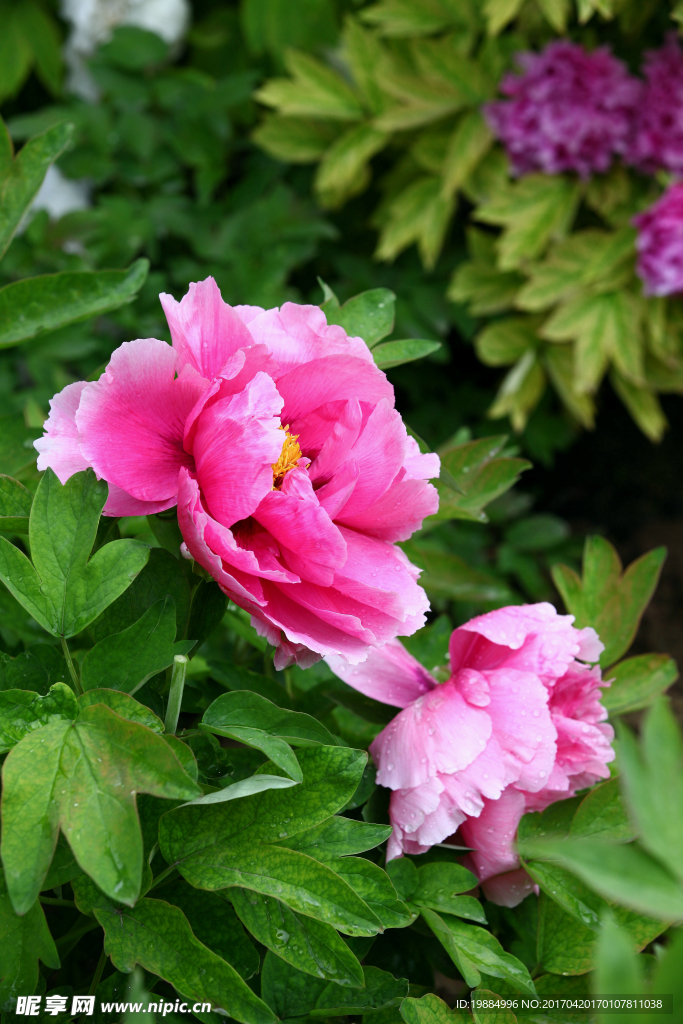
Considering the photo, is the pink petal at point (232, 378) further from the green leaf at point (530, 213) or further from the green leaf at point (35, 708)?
the green leaf at point (530, 213)

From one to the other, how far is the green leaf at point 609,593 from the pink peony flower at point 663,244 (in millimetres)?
989

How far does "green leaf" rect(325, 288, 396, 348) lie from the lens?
59 cm

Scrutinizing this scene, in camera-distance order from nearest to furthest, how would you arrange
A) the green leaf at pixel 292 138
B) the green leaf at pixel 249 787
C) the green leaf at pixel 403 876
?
1. the green leaf at pixel 249 787
2. the green leaf at pixel 403 876
3. the green leaf at pixel 292 138

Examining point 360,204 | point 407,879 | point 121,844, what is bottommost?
point 360,204

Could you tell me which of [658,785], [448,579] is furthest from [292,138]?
[658,785]

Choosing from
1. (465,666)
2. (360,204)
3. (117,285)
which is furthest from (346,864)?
(360,204)

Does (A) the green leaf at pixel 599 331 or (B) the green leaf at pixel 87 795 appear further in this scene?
(A) the green leaf at pixel 599 331

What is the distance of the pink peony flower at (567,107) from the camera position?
1583mm

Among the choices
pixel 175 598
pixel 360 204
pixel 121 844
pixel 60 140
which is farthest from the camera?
pixel 360 204

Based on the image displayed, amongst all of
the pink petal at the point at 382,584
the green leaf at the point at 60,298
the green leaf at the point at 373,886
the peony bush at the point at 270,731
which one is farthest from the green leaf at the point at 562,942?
the green leaf at the point at 60,298

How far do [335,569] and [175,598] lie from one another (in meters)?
0.11

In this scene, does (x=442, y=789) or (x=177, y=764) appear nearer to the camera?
(x=177, y=764)

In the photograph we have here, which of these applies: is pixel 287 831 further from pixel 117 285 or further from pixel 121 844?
pixel 117 285

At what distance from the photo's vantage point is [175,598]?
19.7 inches
